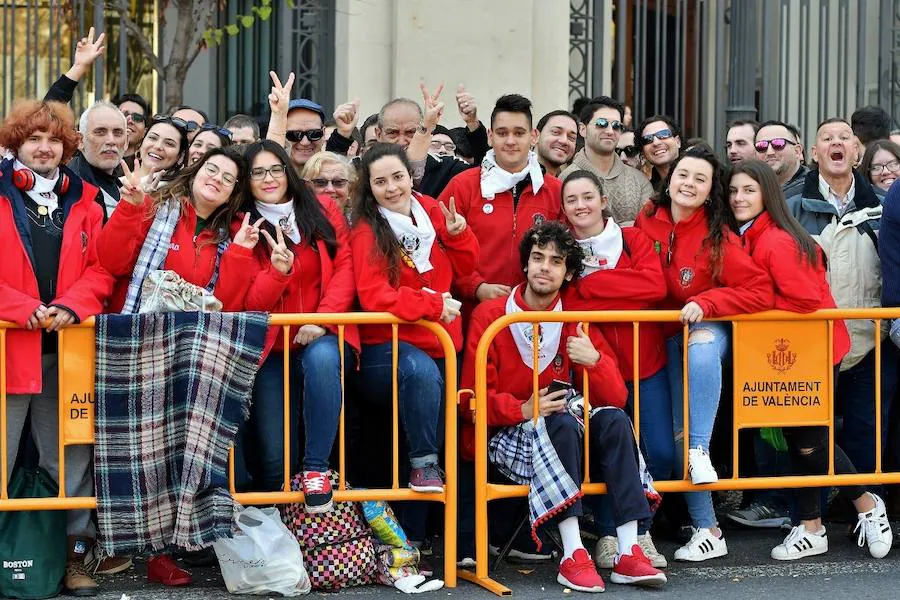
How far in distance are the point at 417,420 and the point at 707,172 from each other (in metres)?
2.05

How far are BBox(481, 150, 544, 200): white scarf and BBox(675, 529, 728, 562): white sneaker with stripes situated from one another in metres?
2.02

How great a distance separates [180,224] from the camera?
269 inches

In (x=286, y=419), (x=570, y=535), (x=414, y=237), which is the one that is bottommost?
(x=570, y=535)

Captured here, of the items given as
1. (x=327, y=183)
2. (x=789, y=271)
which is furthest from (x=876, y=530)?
(x=327, y=183)

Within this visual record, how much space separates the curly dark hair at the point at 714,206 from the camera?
7289 millimetres

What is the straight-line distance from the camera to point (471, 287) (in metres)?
7.45

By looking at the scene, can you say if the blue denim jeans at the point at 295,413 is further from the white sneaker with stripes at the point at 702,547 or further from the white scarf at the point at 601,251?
the white sneaker with stripes at the point at 702,547

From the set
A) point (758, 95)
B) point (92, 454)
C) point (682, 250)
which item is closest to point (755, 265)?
point (682, 250)

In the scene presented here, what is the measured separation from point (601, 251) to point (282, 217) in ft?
5.38

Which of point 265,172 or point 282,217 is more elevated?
point 265,172

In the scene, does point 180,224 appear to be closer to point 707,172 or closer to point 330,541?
point 330,541

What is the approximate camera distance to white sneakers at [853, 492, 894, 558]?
7430 mm

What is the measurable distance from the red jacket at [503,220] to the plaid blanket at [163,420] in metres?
1.61

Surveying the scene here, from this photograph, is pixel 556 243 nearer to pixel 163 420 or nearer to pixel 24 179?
pixel 163 420
